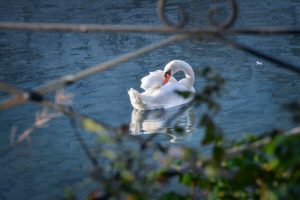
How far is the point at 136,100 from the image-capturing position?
7805mm

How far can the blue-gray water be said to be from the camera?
20.4 ft

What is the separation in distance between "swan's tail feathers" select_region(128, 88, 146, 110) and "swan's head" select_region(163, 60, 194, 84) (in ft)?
1.95

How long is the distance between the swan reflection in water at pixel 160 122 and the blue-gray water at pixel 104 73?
9 centimetres

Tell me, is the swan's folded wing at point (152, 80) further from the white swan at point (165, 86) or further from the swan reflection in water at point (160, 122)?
the swan reflection in water at point (160, 122)

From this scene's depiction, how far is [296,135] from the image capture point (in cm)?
187

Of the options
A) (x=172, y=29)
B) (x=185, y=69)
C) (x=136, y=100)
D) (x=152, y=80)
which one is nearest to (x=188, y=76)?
(x=185, y=69)

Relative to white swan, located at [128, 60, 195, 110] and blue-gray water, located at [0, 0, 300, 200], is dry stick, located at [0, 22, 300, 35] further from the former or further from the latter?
white swan, located at [128, 60, 195, 110]

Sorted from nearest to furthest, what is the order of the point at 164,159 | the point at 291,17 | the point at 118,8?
the point at 164,159, the point at 291,17, the point at 118,8

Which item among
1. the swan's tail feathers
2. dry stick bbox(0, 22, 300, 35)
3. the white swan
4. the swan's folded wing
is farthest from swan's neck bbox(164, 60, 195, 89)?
dry stick bbox(0, 22, 300, 35)

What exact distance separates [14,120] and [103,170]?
5.49 metres

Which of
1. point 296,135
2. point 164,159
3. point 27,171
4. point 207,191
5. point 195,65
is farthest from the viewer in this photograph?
point 195,65

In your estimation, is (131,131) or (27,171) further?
(131,131)

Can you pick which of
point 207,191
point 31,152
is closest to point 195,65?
point 31,152

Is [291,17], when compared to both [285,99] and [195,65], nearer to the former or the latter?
[195,65]
